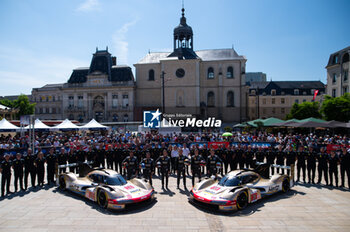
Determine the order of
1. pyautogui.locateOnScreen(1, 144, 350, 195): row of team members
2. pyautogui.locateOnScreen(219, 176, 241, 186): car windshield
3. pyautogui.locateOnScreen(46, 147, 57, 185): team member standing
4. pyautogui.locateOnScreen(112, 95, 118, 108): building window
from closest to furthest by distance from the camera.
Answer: pyautogui.locateOnScreen(219, 176, 241, 186): car windshield, pyautogui.locateOnScreen(1, 144, 350, 195): row of team members, pyautogui.locateOnScreen(46, 147, 57, 185): team member standing, pyautogui.locateOnScreen(112, 95, 118, 108): building window

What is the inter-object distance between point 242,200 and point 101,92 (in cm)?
5366

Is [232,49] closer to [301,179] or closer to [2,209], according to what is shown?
[301,179]

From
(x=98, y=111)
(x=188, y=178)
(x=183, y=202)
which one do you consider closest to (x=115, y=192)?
(x=183, y=202)

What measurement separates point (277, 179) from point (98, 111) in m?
52.7

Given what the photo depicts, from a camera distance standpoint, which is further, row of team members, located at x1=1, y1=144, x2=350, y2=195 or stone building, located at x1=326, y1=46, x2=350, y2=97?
stone building, located at x1=326, y1=46, x2=350, y2=97

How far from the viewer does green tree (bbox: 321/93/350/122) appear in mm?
33188

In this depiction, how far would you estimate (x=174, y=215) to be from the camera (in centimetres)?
893

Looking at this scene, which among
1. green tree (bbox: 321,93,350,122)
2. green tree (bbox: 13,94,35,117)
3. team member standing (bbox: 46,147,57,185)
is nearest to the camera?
team member standing (bbox: 46,147,57,185)

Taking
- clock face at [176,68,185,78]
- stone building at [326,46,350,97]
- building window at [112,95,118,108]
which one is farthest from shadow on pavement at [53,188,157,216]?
building window at [112,95,118,108]

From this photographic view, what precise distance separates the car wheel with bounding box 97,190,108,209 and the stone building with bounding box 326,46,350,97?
4575cm

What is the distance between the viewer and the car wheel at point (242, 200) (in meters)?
9.21

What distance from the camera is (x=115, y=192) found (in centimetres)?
947

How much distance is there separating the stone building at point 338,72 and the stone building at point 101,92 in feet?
133

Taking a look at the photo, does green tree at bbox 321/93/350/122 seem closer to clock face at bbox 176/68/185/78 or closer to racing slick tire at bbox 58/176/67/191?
clock face at bbox 176/68/185/78
